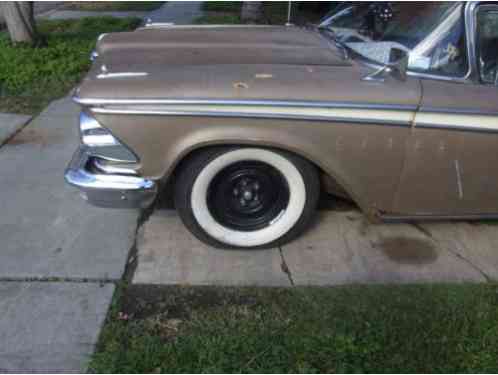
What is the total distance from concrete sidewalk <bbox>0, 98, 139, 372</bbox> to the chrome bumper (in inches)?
16.0

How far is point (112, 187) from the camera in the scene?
9.66 feet

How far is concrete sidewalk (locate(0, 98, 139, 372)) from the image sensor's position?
8.23 feet

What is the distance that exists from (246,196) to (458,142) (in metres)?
1.28

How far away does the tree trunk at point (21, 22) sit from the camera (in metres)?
7.44

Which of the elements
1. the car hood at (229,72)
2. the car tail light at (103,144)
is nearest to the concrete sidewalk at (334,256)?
the car tail light at (103,144)

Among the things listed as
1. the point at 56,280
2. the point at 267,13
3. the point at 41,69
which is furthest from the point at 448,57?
the point at 267,13

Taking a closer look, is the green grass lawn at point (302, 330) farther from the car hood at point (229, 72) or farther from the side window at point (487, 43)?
the side window at point (487, 43)

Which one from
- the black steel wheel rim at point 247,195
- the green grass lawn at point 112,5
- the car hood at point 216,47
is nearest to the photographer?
the black steel wheel rim at point 247,195

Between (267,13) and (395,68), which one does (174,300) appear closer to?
(395,68)

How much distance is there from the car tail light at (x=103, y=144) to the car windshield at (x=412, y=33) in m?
1.66

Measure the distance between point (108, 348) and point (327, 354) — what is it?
1048mm

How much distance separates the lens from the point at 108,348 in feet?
8.13

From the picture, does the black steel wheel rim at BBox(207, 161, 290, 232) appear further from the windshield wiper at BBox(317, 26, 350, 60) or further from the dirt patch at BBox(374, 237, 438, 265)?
the windshield wiper at BBox(317, 26, 350, 60)

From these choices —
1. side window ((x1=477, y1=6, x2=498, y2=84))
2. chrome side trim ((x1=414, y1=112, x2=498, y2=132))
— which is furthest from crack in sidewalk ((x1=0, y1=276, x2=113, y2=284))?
side window ((x1=477, y1=6, x2=498, y2=84))
